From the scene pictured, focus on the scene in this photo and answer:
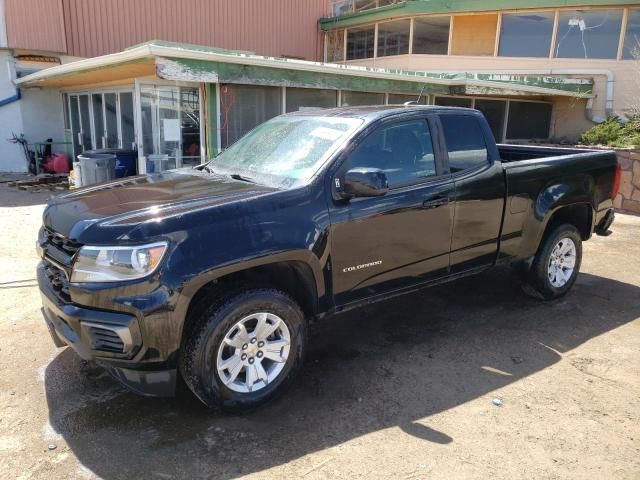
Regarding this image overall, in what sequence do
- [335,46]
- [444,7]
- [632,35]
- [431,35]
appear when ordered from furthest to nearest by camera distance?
[335,46]
[431,35]
[444,7]
[632,35]

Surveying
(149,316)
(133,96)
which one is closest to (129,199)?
(149,316)

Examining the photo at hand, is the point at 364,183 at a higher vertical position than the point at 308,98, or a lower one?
lower

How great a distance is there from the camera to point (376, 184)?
334 centimetres

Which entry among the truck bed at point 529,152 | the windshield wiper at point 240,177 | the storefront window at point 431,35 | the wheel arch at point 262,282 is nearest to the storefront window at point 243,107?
the truck bed at point 529,152

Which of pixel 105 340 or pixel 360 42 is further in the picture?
pixel 360 42

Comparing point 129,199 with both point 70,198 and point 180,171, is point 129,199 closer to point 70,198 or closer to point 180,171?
point 70,198

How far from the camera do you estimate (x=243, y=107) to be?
1055cm

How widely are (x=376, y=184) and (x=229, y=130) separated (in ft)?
25.1

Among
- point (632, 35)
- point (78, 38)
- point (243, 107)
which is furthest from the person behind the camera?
point (632, 35)

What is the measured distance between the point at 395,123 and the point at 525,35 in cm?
1742

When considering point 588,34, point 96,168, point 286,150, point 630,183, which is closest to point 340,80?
point 96,168

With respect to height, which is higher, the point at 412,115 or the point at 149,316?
the point at 412,115

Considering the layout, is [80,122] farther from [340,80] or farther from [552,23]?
[552,23]

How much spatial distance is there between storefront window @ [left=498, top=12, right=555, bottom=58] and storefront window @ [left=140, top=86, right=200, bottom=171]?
503 inches
